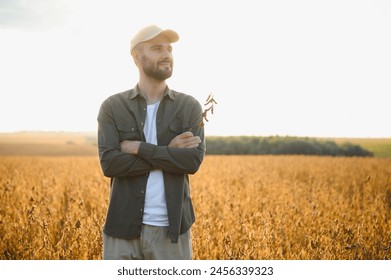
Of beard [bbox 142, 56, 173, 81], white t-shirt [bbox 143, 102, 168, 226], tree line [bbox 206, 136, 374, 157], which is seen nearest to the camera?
white t-shirt [bbox 143, 102, 168, 226]

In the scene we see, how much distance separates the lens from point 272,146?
16062 mm

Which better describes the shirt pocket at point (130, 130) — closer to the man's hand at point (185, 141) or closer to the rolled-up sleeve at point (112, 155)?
the rolled-up sleeve at point (112, 155)

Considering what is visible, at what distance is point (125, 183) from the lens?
2.08 metres

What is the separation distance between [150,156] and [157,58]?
529 mm

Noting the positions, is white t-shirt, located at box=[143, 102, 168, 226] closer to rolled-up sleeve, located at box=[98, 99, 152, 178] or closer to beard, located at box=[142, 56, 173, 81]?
rolled-up sleeve, located at box=[98, 99, 152, 178]

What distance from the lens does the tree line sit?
1498 centimetres

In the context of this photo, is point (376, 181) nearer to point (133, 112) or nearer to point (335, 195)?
point (335, 195)

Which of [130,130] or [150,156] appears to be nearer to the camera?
[150,156]

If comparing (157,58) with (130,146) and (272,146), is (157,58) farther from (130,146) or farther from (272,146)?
(272,146)

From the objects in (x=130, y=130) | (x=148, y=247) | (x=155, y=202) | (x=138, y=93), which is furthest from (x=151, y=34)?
(x=148, y=247)

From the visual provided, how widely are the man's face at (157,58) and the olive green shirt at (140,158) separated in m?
0.12

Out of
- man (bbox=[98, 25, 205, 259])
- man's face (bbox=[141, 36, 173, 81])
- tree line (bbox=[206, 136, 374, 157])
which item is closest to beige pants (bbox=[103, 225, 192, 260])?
man (bbox=[98, 25, 205, 259])
